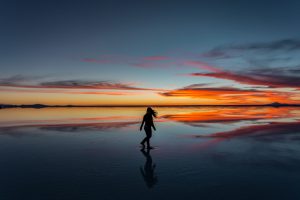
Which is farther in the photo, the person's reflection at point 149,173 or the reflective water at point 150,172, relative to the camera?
the person's reflection at point 149,173

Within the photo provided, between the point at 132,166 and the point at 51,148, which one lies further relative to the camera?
the point at 51,148

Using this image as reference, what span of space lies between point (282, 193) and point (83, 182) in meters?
5.60

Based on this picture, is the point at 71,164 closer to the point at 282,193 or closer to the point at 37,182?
the point at 37,182

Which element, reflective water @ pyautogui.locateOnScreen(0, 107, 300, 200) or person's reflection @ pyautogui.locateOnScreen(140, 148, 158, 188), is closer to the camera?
reflective water @ pyautogui.locateOnScreen(0, 107, 300, 200)

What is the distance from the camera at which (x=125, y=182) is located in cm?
807

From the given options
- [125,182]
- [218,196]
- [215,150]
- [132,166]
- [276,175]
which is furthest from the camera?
[215,150]

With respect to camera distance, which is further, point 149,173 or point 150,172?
point 150,172

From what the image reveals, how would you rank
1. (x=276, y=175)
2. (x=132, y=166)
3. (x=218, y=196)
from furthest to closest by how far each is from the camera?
(x=132, y=166)
(x=276, y=175)
(x=218, y=196)

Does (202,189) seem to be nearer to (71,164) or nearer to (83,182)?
(83,182)

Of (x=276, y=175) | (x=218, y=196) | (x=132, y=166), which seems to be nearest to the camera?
(x=218, y=196)

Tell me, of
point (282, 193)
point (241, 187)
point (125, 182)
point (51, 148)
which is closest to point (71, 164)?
point (125, 182)

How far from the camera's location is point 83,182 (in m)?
8.10

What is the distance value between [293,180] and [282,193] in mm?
1505

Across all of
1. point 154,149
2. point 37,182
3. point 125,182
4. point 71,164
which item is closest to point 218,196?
point 125,182
